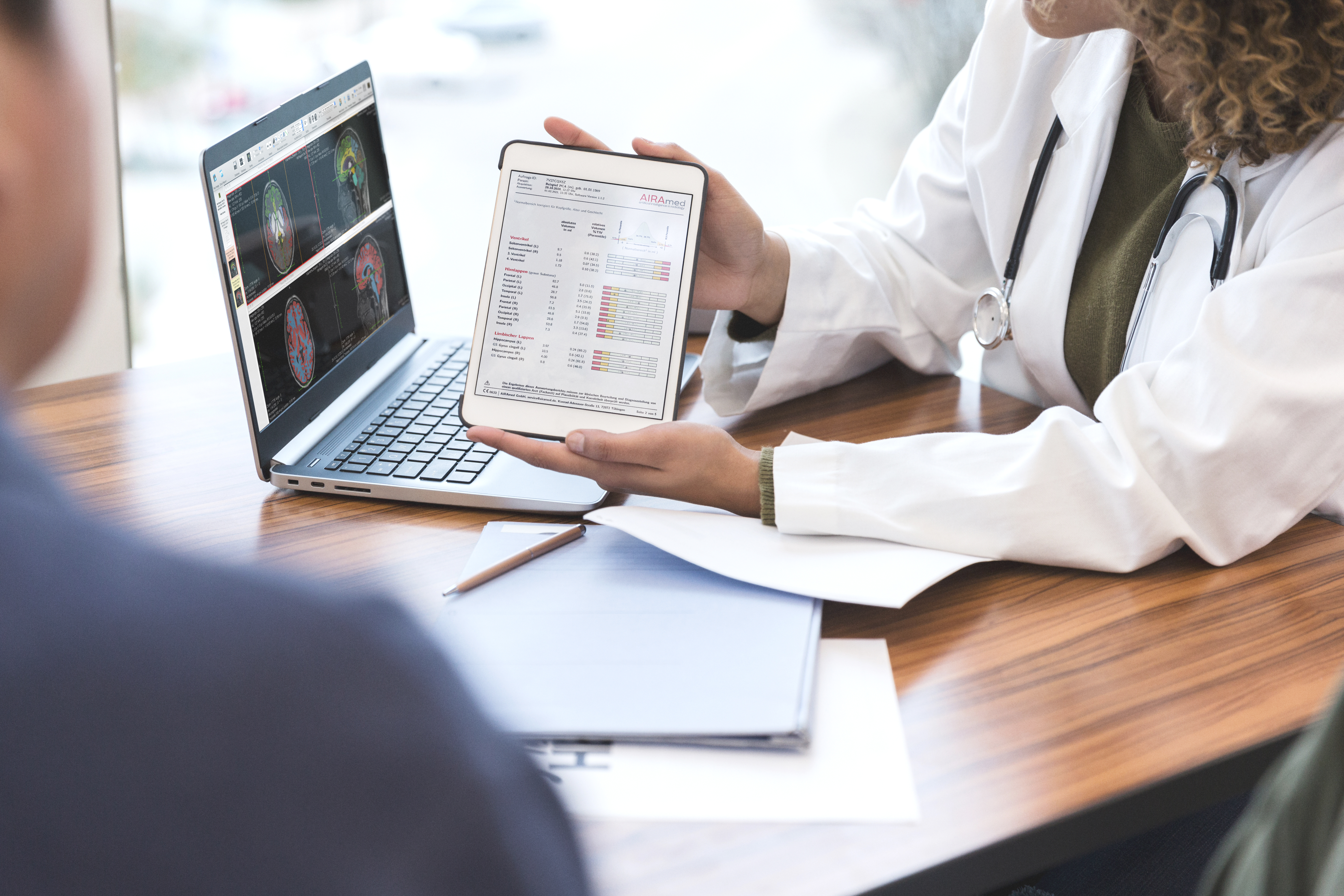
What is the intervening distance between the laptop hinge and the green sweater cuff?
0.41 m

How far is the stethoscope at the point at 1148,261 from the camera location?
2.75 ft

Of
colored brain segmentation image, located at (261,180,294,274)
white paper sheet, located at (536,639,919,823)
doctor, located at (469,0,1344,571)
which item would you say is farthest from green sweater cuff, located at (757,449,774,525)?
colored brain segmentation image, located at (261,180,294,274)

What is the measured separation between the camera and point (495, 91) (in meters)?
2.38

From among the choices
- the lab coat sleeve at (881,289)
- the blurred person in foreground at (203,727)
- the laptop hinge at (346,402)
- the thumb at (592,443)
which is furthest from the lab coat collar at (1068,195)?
the blurred person in foreground at (203,727)

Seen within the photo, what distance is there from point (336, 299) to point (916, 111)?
205cm

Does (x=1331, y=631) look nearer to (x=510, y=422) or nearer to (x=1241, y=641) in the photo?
(x=1241, y=641)

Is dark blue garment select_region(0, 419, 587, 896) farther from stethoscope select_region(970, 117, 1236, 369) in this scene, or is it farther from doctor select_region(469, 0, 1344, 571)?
stethoscope select_region(970, 117, 1236, 369)

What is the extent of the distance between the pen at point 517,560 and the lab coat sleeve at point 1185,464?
16 centimetres

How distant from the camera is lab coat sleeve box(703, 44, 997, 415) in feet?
3.38

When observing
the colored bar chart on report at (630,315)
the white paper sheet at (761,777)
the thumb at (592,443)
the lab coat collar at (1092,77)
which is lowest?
the white paper sheet at (761,777)

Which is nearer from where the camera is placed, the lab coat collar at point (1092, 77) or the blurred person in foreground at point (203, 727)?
the blurred person in foreground at point (203, 727)

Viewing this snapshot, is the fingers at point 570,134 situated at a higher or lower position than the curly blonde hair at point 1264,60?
lower

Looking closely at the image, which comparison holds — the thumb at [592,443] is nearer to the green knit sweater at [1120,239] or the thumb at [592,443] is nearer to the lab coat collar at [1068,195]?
the green knit sweater at [1120,239]

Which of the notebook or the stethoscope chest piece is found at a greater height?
the stethoscope chest piece
